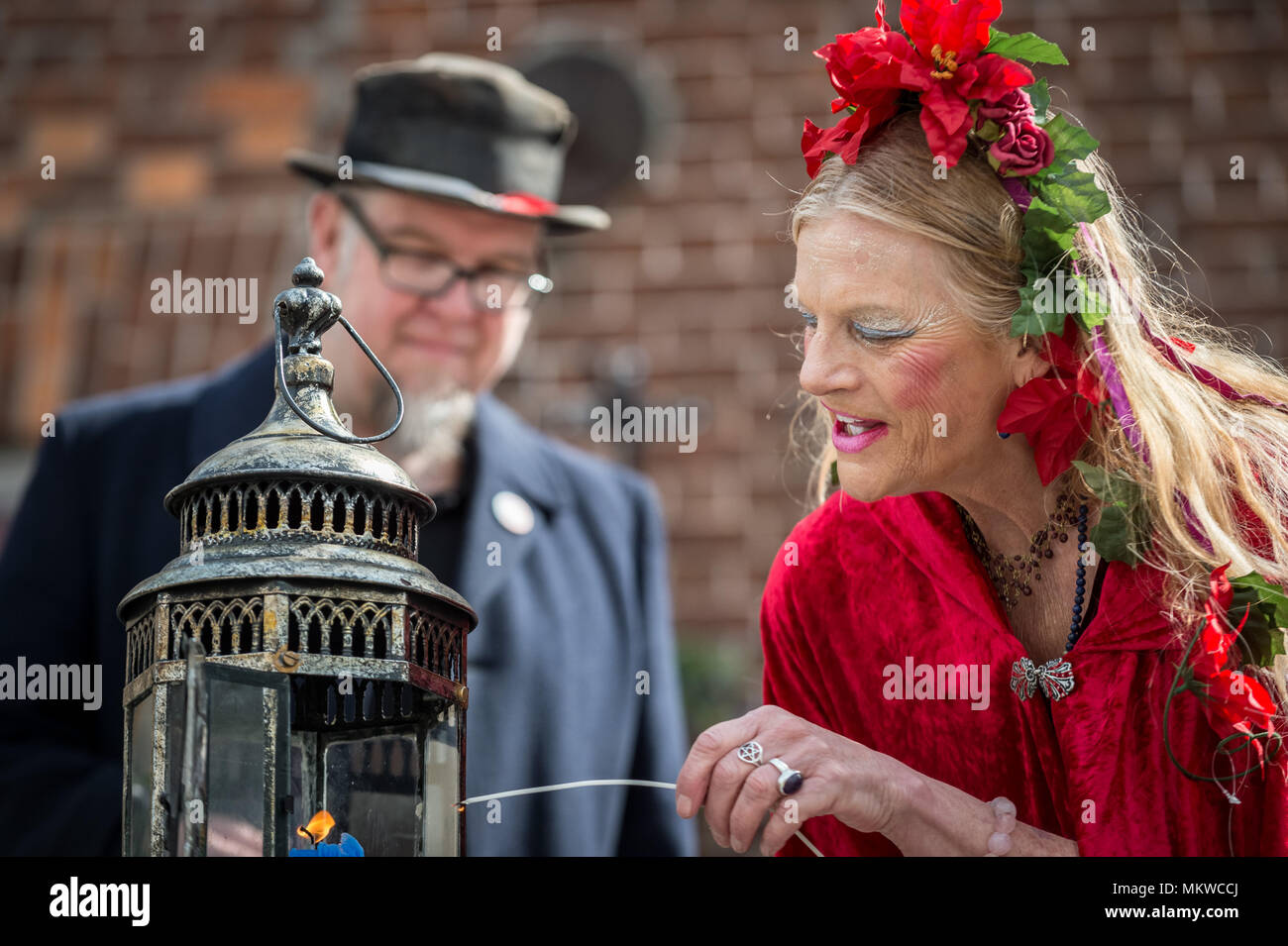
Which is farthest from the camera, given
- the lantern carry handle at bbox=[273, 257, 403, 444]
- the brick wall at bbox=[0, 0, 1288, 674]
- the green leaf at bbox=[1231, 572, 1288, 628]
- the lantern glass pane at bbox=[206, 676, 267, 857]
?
the brick wall at bbox=[0, 0, 1288, 674]

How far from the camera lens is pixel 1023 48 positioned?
2.00 m

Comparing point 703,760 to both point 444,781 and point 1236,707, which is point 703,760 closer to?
point 444,781

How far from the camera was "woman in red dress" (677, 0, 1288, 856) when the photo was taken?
1.90 meters

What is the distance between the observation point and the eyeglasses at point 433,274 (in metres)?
3.32

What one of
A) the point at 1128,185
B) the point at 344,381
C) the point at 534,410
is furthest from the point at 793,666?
the point at 1128,185

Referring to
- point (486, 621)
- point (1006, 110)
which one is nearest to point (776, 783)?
point (1006, 110)

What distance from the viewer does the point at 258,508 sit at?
1713mm

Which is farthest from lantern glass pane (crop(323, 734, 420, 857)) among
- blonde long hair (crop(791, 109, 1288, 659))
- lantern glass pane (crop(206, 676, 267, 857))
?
blonde long hair (crop(791, 109, 1288, 659))

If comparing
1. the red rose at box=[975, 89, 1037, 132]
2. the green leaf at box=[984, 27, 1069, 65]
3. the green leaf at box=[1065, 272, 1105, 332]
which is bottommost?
the green leaf at box=[1065, 272, 1105, 332]

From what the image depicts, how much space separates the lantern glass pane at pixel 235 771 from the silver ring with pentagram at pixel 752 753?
0.59 metres

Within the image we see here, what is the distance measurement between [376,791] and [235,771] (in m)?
0.26

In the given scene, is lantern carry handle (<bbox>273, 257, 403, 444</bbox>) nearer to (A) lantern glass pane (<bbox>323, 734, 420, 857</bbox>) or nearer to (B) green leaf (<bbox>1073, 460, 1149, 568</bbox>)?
(A) lantern glass pane (<bbox>323, 734, 420, 857</bbox>)

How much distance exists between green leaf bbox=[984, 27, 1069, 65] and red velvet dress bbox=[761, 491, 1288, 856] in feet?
2.06
